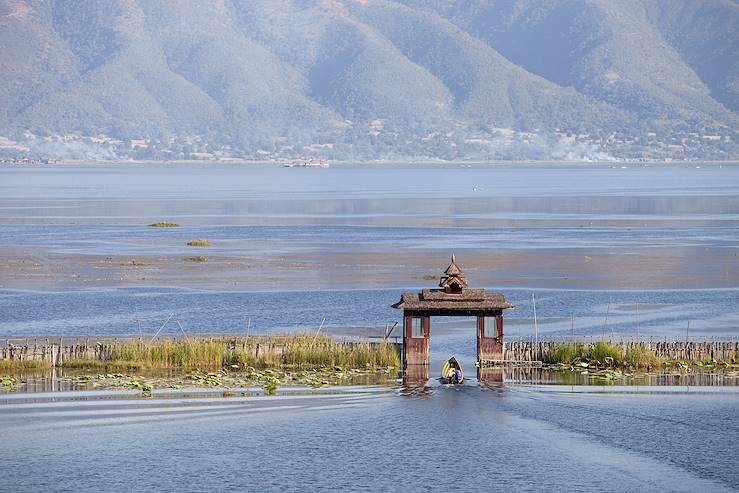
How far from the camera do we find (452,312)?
46.7 meters

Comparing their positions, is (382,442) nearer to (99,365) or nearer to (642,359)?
(99,365)

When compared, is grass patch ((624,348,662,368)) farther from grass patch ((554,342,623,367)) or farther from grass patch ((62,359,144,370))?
grass patch ((62,359,144,370))

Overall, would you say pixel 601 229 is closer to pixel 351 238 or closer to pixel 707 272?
pixel 351 238

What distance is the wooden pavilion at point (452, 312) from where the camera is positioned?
46.4 meters

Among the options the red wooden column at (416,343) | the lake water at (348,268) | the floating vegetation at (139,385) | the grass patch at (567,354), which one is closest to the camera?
the floating vegetation at (139,385)

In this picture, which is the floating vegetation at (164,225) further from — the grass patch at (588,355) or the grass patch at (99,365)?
the grass patch at (588,355)

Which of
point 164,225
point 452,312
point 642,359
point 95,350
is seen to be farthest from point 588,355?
point 164,225

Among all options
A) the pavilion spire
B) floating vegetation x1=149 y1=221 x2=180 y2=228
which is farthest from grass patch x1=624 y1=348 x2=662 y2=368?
floating vegetation x1=149 y1=221 x2=180 y2=228

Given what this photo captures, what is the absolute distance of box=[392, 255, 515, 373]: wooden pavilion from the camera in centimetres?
4644

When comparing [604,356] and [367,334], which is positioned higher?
[367,334]


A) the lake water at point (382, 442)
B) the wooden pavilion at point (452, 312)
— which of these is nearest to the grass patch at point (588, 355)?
the wooden pavilion at point (452, 312)

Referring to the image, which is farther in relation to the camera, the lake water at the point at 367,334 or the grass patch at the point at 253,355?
the grass patch at the point at 253,355

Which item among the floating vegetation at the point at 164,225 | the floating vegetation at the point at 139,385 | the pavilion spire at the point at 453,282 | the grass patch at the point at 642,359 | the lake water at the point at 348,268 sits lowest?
the floating vegetation at the point at 139,385

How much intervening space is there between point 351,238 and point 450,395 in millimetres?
65674
